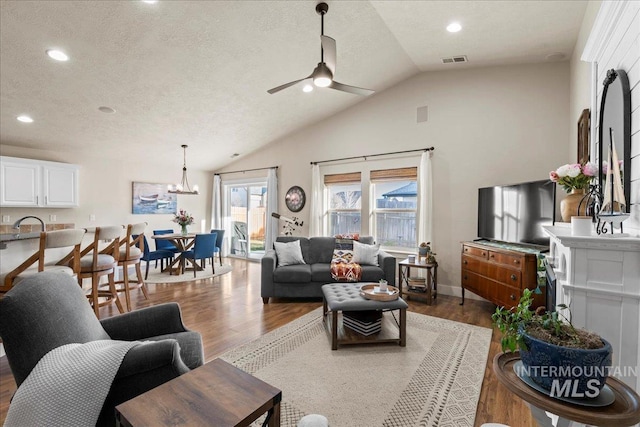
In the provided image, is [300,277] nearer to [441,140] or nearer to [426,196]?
[426,196]

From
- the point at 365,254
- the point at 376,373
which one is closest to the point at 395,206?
Answer: the point at 365,254

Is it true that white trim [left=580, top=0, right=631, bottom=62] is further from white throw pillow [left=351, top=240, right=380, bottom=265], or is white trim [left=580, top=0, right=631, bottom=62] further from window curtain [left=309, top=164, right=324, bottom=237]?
window curtain [left=309, top=164, right=324, bottom=237]

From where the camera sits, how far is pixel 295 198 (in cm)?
625

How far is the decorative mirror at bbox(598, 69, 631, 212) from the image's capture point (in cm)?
160

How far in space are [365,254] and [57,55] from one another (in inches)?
169

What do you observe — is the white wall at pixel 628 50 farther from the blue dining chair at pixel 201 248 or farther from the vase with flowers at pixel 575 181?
the blue dining chair at pixel 201 248

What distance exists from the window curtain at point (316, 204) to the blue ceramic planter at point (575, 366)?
488 cm

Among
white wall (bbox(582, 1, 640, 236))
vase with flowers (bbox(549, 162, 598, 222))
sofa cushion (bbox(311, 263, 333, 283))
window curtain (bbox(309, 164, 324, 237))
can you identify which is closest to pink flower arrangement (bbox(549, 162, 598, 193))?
vase with flowers (bbox(549, 162, 598, 222))

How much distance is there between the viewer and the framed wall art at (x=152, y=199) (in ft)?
20.9

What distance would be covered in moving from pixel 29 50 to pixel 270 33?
246 centimetres

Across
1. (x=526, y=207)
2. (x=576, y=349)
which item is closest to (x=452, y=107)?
(x=526, y=207)

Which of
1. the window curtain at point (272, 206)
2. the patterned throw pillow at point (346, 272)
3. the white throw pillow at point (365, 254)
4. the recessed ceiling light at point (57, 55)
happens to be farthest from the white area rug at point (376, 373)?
the recessed ceiling light at point (57, 55)

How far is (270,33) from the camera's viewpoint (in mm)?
3281

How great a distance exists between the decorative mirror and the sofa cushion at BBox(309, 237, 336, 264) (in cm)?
333
